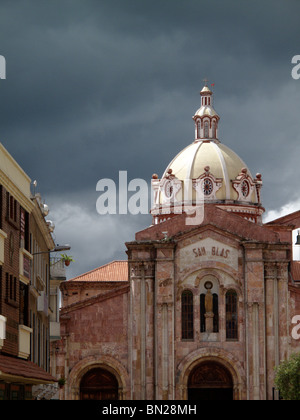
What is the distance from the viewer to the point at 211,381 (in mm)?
76188

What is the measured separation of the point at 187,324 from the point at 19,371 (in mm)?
34578

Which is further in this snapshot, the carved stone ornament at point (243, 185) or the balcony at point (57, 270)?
the carved stone ornament at point (243, 185)

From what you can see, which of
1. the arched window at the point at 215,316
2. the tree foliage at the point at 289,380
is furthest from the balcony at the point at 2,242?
the arched window at the point at 215,316

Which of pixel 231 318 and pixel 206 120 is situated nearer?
pixel 231 318

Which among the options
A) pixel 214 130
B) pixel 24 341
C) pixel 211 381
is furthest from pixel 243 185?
pixel 24 341

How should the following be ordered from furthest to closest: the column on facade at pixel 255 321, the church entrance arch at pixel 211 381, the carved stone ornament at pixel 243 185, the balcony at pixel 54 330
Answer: the carved stone ornament at pixel 243 185 → the church entrance arch at pixel 211 381 → the column on facade at pixel 255 321 → the balcony at pixel 54 330

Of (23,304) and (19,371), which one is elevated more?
(23,304)

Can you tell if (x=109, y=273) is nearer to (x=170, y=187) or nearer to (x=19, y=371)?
(x=170, y=187)

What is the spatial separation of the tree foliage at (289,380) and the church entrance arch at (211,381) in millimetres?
12483

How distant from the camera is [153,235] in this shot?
3093 inches

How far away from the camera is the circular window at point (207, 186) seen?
9925 centimetres

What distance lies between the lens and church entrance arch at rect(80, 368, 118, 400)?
76.1 meters

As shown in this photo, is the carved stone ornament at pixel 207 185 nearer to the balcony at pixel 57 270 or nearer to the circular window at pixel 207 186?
the circular window at pixel 207 186
